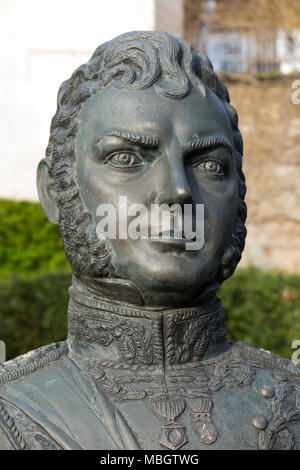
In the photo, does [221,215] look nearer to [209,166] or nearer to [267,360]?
[209,166]

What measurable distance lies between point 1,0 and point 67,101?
7080 mm

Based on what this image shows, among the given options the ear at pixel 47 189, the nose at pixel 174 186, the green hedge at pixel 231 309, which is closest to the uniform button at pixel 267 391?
the nose at pixel 174 186

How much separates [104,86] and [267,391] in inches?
44.8

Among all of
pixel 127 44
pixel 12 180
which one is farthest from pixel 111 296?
pixel 12 180

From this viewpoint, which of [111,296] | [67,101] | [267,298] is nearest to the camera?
[111,296]

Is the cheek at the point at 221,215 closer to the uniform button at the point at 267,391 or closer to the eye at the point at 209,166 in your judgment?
the eye at the point at 209,166

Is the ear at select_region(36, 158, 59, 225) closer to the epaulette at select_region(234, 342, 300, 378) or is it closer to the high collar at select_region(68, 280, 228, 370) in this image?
the high collar at select_region(68, 280, 228, 370)

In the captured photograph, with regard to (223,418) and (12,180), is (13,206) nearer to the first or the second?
(12,180)

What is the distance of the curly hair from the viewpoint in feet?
6.51

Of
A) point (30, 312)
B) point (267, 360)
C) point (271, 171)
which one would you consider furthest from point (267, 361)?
point (271, 171)

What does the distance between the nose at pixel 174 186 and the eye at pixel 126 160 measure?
0.09 m

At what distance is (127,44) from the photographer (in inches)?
80.8

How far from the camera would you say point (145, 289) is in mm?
1931

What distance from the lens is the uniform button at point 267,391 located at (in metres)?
2.04
